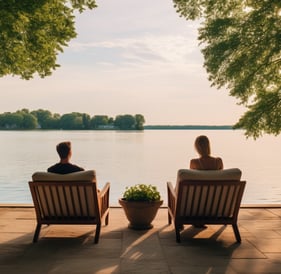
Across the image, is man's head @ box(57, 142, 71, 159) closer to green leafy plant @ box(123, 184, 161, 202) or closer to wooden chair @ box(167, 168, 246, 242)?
green leafy plant @ box(123, 184, 161, 202)

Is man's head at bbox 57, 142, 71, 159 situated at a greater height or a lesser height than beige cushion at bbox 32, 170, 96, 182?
greater

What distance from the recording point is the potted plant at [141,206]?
7.32 metres

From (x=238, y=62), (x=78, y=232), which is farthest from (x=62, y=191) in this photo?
(x=238, y=62)

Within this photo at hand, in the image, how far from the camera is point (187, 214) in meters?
6.78

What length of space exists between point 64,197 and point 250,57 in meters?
6.74

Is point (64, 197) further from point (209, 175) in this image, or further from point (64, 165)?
point (209, 175)

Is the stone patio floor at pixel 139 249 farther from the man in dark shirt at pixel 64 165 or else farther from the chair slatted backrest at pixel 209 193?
the man in dark shirt at pixel 64 165

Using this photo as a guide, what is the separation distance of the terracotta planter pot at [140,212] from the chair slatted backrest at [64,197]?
0.83 metres

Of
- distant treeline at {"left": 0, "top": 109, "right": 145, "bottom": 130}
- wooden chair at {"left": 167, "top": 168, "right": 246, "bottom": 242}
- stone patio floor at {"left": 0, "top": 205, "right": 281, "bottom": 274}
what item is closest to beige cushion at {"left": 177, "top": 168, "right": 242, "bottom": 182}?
wooden chair at {"left": 167, "top": 168, "right": 246, "bottom": 242}

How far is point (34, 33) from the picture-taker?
9.74 metres

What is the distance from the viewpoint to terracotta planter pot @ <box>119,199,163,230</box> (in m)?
7.30

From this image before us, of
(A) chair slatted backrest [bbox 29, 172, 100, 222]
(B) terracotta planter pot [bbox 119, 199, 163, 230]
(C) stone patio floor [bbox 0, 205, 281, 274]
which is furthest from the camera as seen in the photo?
(B) terracotta planter pot [bbox 119, 199, 163, 230]

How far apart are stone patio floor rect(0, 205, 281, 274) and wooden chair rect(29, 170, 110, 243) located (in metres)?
0.32

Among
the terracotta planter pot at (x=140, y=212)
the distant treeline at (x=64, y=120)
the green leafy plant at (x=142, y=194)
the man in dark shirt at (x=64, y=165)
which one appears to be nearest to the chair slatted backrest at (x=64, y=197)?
the man in dark shirt at (x=64, y=165)
